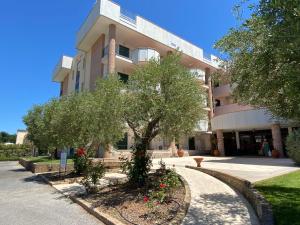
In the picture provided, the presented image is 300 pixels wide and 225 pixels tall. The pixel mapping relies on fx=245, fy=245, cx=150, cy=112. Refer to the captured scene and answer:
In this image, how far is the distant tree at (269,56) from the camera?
4.89 meters

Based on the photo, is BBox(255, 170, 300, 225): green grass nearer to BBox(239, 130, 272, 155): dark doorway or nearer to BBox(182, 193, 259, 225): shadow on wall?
BBox(182, 193, 259, 225): shadow on wall

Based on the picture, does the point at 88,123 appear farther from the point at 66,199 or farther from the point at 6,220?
the point at 6,220

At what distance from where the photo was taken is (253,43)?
6785 mm

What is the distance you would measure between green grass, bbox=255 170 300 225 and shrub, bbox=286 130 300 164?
191 inches

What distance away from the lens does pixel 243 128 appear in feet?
91.4

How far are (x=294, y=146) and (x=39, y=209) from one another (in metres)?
14.8

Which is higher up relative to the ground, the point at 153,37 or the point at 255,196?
the point at 153,37

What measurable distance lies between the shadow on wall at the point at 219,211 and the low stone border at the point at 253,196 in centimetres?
21

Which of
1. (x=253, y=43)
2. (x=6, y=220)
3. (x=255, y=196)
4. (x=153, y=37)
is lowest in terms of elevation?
(x=6, y=220)

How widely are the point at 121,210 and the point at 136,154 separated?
279 centimetres

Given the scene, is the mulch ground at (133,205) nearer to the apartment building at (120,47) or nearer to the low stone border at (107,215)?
the low stone border at (107,215)

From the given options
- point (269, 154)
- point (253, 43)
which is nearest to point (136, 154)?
point (253, 43)

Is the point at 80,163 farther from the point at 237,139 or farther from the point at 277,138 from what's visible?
the point at 237,139

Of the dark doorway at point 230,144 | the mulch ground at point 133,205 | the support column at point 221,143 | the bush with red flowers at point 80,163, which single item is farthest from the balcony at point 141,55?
the mulch ground at point 133,205
